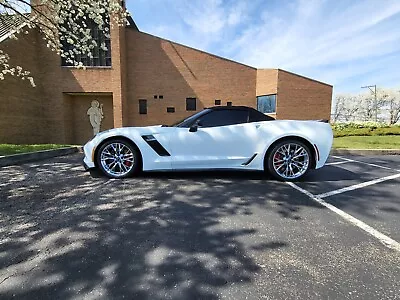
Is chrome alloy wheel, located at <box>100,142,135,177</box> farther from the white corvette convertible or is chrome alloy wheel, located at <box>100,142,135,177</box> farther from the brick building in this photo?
the brick building

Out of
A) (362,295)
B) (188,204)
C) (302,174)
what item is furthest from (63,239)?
(302,174)

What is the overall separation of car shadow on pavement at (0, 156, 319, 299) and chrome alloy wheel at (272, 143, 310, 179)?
46 centimetres

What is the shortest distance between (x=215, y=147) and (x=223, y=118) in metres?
0.61

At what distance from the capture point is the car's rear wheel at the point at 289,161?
464 centimetres

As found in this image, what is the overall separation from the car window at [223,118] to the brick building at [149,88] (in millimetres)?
10265

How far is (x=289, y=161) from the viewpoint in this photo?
4.68 m

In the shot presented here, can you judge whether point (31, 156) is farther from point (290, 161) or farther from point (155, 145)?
point (290, 161)

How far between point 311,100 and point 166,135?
43.6 ft

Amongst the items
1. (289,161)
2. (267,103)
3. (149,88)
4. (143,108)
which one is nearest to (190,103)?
(149,88)

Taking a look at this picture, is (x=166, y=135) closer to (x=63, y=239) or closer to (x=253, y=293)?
(x=63, y=239)

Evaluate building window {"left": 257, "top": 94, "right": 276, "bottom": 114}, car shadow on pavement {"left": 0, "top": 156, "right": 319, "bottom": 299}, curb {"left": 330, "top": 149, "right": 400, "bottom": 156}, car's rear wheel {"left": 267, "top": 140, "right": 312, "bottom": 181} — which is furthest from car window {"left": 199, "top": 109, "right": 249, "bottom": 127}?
building window {"left": 257, "top": 94, "right": 276, "bottom": 114}

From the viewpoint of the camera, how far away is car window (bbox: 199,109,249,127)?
4.69 metres

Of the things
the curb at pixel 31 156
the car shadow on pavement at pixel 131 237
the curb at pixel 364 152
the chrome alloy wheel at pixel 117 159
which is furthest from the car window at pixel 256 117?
the curb at pixel 31 156

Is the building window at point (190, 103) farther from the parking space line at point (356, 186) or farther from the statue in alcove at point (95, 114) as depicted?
the parking space line at point (356, 186)
